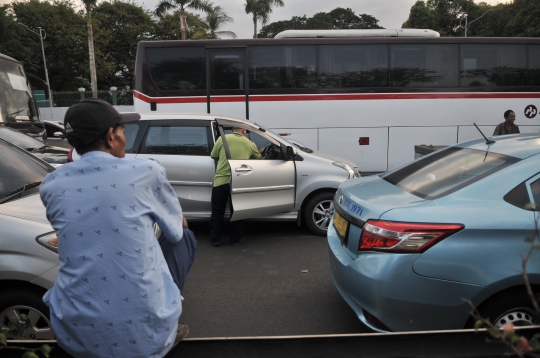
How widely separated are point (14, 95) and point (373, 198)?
11062mm

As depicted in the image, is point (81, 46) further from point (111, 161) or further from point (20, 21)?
point (111, 161)

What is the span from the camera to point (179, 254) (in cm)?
212

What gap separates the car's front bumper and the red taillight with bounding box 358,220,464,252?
54 mm

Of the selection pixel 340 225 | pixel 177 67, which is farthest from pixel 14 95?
pixel 340 225

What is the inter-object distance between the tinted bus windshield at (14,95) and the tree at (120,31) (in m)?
34.5

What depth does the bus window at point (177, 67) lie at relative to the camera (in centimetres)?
1068

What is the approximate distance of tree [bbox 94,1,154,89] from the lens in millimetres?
45688

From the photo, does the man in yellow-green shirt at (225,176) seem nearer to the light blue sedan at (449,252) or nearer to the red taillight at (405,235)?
the light blue sedan at (449,252)

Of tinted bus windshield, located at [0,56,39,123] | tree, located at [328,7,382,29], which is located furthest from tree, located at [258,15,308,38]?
tinted bus windshield, located at [0,56,39,123]

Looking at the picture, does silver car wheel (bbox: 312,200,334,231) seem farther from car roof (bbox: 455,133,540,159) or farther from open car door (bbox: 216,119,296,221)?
car roof (bbox: 455,133,540,159)

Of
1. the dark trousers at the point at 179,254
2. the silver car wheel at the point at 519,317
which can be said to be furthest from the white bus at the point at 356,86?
the dark trousers at the point at 179,254

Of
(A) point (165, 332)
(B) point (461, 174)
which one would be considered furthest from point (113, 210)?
(B) point (461, 174)

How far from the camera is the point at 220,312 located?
4.41 metres

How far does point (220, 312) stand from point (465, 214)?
241 cm
